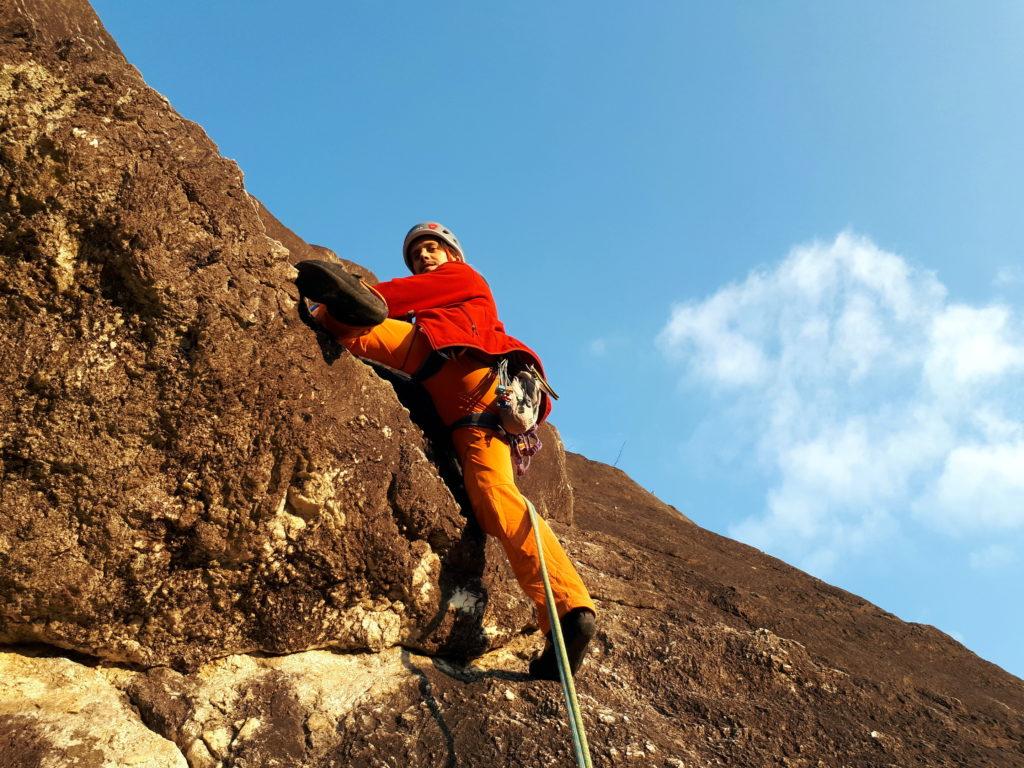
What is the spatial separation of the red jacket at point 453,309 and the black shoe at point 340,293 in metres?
0.50

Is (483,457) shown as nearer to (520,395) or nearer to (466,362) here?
(520,395)

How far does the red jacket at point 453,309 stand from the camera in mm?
4430

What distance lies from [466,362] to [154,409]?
5.57ft

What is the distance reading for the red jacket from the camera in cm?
443

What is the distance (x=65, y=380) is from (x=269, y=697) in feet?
5.40

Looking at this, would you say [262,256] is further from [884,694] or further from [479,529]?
[884,694]

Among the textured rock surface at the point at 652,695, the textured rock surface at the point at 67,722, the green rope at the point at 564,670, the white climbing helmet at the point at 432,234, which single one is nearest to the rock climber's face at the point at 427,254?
the white climbing helmet at the point at 432,234

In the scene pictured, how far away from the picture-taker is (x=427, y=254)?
515 cm

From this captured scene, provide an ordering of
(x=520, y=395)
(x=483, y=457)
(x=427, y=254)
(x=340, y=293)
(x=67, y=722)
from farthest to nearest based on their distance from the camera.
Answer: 1. (x=427, y=254)
2. (x=520, y=395)
3. (x=483, y=457)
4. (x=340, y=293)
5. (x=67, y=722)

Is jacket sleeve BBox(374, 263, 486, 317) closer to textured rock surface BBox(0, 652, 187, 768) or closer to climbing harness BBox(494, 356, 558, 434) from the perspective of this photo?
climbing harness BBox(494, 356, 558, 434)

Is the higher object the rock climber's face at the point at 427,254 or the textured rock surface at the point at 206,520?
the rock climber's face at the point at 427,254

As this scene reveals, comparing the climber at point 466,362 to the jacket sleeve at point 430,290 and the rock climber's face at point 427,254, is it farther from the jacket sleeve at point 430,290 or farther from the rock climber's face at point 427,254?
the rock climber's face at point 427,254

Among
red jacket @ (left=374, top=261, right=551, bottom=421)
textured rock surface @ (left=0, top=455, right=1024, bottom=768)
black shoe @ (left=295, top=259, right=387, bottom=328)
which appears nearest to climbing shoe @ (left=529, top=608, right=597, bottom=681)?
textured rock surface @ (left=0, top=455, right=1024, bottom=768)

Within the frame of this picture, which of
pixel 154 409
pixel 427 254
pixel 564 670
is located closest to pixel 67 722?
pixel 154 409
